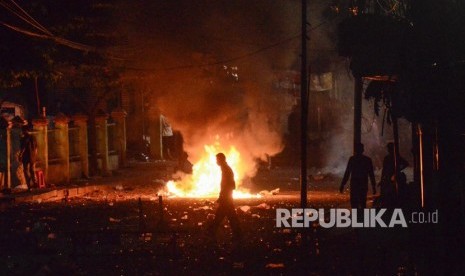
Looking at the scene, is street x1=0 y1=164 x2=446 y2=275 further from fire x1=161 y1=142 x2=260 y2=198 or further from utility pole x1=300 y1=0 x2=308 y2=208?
fire x1=161 y1=142 x2=260 y2=198

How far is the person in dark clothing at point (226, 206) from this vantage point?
48.7ft

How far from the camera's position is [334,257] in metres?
12.4

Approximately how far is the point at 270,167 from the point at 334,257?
26201 millimetres

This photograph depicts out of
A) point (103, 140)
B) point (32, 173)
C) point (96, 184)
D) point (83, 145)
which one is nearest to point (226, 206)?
point (32, 173)

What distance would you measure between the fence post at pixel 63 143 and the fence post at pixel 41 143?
4.53 feet

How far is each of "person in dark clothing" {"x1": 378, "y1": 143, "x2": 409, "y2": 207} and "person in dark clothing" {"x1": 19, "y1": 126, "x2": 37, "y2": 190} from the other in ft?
38.3

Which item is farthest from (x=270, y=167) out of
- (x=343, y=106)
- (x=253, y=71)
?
(x=343, y=106)

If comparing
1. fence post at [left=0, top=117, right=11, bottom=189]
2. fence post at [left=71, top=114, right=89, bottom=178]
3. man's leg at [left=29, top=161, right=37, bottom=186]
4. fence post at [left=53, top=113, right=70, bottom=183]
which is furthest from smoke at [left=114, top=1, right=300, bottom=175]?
fence post at [left=0, top=117, right=11, bottom=189]

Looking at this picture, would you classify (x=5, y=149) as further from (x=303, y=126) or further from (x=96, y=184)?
(x=303, y=126)

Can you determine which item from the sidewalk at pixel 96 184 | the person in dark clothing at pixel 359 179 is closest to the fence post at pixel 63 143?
the sidewalk at pixel 96 184

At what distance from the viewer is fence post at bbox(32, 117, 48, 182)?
84.1 ft

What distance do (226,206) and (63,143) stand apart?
45.4ft

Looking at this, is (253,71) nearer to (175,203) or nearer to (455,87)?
(175,203)

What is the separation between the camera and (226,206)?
15.1m
